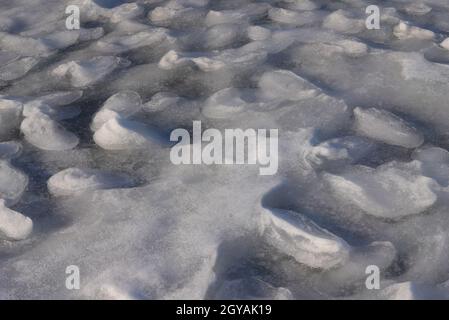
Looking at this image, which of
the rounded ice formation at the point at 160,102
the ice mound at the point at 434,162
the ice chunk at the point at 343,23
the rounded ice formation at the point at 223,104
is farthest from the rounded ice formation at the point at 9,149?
the ice chunk at the point at 343,23

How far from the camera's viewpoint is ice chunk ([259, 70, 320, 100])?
1389 mm

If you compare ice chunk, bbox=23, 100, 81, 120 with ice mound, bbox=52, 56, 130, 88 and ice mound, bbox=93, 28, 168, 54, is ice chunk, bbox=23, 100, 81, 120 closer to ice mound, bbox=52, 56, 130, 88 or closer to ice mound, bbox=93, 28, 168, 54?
ice mound, bbox=52, 56, 130, 88

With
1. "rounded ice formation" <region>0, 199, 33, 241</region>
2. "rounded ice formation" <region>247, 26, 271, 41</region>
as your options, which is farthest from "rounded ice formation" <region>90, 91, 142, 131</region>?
"rounded ice formation" <region>247, 26, 271, 41</region>

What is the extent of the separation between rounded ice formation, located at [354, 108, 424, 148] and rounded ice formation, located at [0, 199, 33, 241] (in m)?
0.77

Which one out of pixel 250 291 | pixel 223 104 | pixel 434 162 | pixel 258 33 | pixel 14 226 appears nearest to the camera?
pixel 250 291

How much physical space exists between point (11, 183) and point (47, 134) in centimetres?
19

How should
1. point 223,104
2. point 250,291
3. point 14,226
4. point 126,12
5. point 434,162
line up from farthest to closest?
point 126,12, point 223,104, point 434,162, point 14,226, point 250,291

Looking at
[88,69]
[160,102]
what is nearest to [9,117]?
[88,69]

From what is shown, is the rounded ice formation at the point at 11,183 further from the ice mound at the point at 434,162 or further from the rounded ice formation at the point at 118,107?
the ice mound at the point at 434,162

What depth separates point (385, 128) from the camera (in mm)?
1248

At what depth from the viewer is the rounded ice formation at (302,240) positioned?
3.06 ft

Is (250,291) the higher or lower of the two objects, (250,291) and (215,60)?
the lower

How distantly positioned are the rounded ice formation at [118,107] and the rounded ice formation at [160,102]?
25 millimetres

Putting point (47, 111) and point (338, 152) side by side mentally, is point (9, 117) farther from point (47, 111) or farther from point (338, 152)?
point (338, 152)
